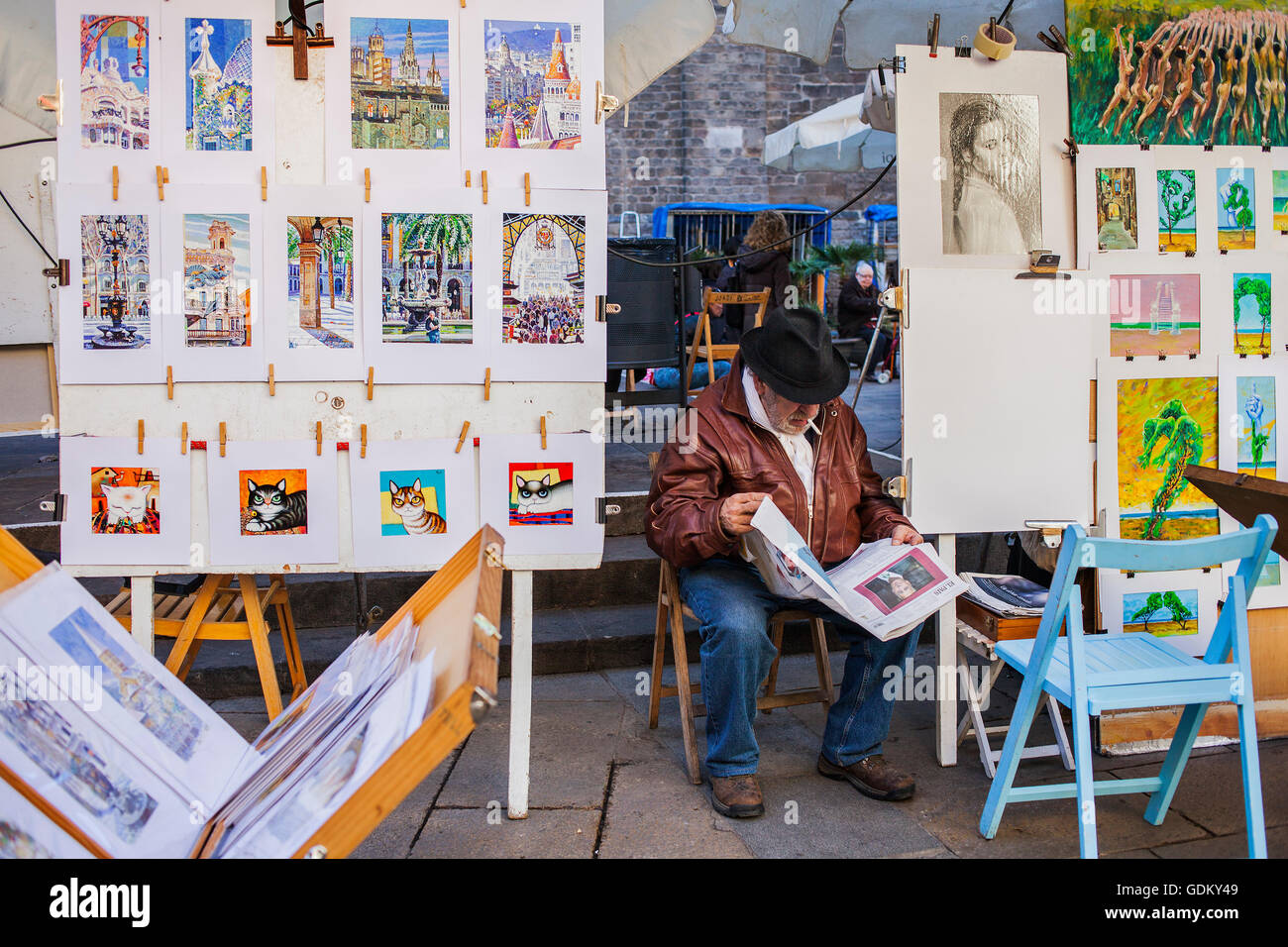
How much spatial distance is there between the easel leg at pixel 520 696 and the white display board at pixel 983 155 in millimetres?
1496

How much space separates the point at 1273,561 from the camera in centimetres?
337

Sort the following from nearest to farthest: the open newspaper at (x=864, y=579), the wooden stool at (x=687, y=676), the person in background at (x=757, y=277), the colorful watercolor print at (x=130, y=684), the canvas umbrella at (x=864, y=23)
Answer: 1. the colorful watercolor print at (x=130, y=684)
2. the open newspaper at (x=864, y=579)
3. the wooden stool at (x=687, y=676)
4. the canvas umbrella at (x=864, y=23)
5. the person in background at (x=757, y=277)

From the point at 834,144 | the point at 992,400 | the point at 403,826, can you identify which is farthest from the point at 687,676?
the point at 834,144

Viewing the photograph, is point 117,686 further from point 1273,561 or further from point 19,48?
point 1273,561

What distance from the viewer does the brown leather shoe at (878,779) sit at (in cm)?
296

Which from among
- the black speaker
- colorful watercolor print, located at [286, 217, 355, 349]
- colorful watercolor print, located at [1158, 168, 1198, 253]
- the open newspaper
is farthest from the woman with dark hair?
the black speaker

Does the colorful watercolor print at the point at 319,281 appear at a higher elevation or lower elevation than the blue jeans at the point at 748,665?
higher

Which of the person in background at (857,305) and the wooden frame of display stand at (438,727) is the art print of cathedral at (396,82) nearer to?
the wooden frame of display stand at (438,727)

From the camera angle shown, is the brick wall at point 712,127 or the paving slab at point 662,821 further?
the brick wall at point 712,127

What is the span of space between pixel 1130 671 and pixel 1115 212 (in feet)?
4.98

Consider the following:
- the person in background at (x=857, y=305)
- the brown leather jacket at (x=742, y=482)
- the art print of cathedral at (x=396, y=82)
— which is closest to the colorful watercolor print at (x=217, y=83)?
the art print of cathedral at (x=396, y=82)

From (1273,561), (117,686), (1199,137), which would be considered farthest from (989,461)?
(117,686)

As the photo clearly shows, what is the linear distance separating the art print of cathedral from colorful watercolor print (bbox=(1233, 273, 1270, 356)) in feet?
8.10

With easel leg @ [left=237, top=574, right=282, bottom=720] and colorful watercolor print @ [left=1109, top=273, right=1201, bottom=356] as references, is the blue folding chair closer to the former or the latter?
colorful watercolor print @ [left=1109, top=273, right=1201, bottom=356]
